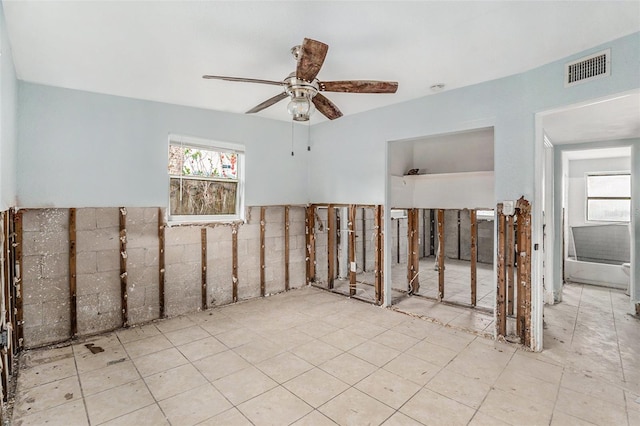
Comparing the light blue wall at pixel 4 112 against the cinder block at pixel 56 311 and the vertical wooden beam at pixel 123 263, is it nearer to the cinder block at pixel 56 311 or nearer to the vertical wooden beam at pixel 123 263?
the vertical wooden beam at pixel 123 263

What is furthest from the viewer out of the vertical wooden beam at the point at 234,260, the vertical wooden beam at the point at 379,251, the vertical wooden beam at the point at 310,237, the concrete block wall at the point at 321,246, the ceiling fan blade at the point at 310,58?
the concrete block wall at the point at 321,246

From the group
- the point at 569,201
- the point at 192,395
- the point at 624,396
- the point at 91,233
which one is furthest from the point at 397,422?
the point at 569,201

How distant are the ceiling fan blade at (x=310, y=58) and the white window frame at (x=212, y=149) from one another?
8.04 feet

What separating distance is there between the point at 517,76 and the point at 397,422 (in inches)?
133

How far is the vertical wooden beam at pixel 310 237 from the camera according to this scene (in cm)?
543

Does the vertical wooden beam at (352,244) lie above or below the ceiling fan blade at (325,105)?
below

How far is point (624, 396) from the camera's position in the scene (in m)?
2.38

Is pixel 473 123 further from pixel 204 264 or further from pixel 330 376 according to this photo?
pixel 204 264

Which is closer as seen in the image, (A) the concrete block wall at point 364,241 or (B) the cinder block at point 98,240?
(B) the cinder block at point 98,240

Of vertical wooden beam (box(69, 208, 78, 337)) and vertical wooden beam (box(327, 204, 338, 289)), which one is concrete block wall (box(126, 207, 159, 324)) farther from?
vertical wooden beam (box(327, 204, 338, 289))

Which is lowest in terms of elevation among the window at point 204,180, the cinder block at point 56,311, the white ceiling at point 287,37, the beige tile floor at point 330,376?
the beige tile floor at point 330,376

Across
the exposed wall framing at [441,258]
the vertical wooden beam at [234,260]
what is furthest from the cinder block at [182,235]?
the exposed wall framing at [441,258]

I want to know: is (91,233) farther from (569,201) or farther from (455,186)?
(569,201)

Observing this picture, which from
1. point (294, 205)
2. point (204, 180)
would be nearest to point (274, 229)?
point (294, 205)
